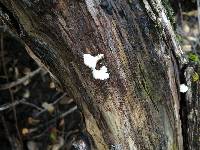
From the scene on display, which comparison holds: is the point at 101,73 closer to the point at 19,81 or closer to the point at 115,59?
the point at 115,59

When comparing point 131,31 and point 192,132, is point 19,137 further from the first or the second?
point 131,31

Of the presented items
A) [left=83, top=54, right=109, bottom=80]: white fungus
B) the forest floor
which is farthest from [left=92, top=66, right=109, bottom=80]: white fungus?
the forest floor

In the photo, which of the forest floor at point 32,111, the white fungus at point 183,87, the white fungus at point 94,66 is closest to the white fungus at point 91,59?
the white fungus at point 94,66

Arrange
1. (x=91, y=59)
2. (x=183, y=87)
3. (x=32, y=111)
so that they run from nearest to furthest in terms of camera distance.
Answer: (x=91, y=59), (x=183, y=87), (x=32, y=111)

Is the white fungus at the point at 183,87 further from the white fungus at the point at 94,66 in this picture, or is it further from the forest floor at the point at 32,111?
the forest floor at the point at 32,111

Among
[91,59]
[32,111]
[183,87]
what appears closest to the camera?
[91,59]

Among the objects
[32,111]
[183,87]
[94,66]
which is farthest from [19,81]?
[94,66]

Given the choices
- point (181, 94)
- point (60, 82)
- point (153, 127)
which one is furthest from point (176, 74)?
point (60, 82)
